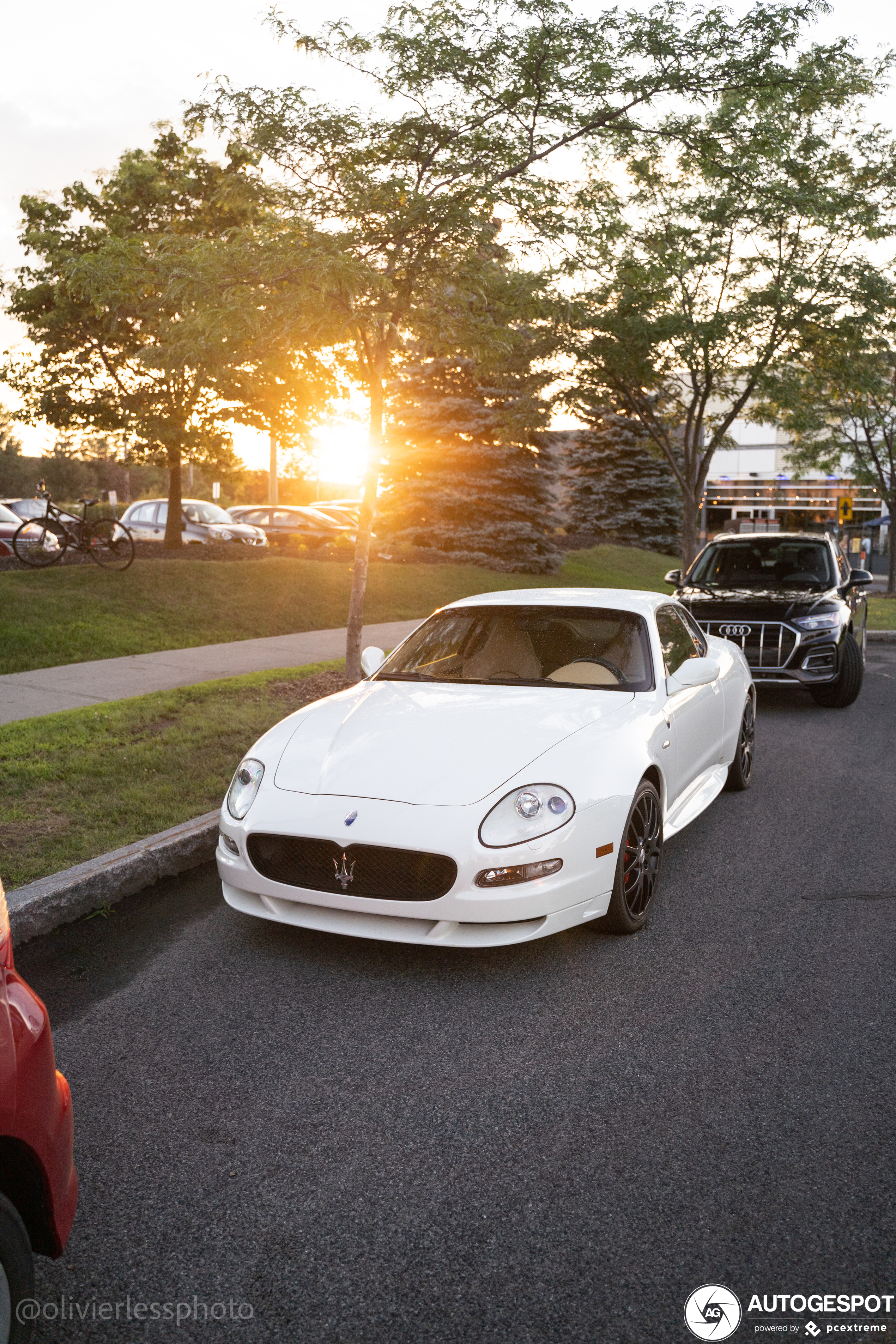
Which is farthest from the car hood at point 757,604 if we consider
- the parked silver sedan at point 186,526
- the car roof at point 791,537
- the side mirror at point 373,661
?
the parked silver sedan at point 186,526

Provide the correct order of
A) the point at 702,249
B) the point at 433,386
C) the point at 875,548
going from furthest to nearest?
the point at 875,548, the point at 433,386, the point at 702,249

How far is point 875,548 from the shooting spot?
153ft

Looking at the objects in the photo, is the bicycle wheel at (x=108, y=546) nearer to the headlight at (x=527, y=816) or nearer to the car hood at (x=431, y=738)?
the car hood at (x=431, y=738)

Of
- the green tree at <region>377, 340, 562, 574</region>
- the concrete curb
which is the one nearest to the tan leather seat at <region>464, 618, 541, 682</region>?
the concrete curb

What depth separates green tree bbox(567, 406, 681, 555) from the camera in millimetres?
40531

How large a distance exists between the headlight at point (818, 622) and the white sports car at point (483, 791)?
4.70 meters

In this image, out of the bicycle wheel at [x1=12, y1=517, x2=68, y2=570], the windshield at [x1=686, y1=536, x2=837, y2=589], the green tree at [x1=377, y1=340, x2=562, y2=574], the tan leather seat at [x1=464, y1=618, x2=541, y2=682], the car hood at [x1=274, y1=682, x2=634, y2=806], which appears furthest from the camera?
the green tree at [x1=377, y1=340, x2=562, y2=574]

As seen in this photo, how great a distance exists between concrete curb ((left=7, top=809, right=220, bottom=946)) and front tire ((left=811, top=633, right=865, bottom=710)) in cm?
677

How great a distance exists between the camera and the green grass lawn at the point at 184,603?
11.7m

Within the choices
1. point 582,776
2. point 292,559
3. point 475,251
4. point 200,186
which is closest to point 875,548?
point 292,559

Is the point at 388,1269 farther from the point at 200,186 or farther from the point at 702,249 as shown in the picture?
the point at 200,186

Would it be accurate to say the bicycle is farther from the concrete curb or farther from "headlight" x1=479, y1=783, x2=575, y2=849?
"headlight" x1=479, y1=783, x2=575, y2=849

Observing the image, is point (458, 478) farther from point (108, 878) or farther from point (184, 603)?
point (108, 878)

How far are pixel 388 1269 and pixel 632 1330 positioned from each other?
1.91ft
